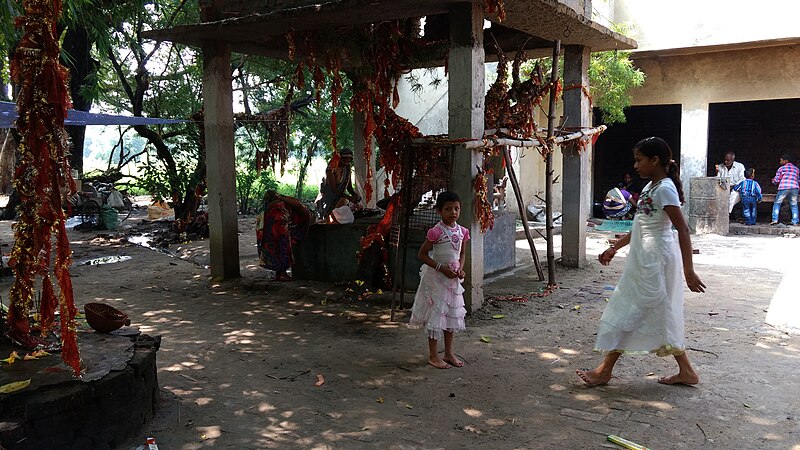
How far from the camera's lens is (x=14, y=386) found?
10.0ft

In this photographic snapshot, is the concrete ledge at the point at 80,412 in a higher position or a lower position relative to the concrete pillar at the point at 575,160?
lower

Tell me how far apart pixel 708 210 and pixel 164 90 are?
14004 mm

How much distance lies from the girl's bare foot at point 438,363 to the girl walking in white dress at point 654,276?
48.7 inches

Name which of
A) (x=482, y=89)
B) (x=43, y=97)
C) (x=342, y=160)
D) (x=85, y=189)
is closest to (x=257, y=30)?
(x=342, y=160)

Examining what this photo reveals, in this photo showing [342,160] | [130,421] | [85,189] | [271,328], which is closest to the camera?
[130,421]

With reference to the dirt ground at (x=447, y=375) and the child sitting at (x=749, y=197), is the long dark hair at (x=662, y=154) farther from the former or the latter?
the child sitting at (x=749, y=197)

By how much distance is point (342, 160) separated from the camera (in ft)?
28.8

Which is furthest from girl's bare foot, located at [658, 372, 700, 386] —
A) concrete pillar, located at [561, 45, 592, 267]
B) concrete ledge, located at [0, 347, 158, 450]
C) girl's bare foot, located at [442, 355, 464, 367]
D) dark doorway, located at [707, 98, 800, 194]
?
dark doorway, located at [707, 98, 800, 194]

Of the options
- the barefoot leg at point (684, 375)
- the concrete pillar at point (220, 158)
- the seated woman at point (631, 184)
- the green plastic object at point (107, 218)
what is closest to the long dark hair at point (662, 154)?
the barefoot leg at point (684, 375)

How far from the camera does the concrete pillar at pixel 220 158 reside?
311 inches

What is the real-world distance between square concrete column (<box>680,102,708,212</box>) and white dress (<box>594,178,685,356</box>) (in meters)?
10.2

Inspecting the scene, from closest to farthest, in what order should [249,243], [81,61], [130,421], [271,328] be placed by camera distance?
[130,421]
[271,328]
[249,243]
[81,61]

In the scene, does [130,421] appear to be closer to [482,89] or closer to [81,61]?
[482,89]

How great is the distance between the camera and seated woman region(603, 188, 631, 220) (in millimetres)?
14883
